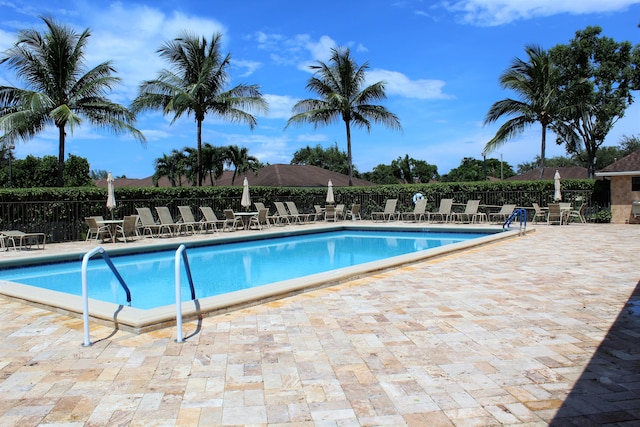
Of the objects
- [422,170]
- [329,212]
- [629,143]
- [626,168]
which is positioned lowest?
[329,212]

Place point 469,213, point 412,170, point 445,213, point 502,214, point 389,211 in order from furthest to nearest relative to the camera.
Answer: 1. point 412,170
2. point 389,211
3. point 445,213
4. point 469,213
5. point 502,214

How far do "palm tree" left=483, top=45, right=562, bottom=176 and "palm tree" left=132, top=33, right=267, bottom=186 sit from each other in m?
11.9

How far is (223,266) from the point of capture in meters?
10.6

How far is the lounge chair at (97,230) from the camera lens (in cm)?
1281

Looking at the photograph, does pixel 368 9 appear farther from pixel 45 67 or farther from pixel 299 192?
pixel 45 67

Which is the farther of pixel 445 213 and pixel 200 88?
pixel 200 88

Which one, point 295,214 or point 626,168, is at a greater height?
point 626,168

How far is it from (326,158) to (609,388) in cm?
5625

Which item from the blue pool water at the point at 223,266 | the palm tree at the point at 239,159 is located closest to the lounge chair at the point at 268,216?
the blue pool water at the point at 223,266

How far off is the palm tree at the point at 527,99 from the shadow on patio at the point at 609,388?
20013mm

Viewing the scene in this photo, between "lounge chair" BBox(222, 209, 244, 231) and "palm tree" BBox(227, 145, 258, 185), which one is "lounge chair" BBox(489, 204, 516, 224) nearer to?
"lounge chair" BBox(222, 209, 244, 231)

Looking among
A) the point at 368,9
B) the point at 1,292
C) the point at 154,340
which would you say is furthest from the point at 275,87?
the point at 154,340

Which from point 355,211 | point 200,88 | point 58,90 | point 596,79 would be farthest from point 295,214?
point 596,79

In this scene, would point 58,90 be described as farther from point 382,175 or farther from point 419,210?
point 382,175
